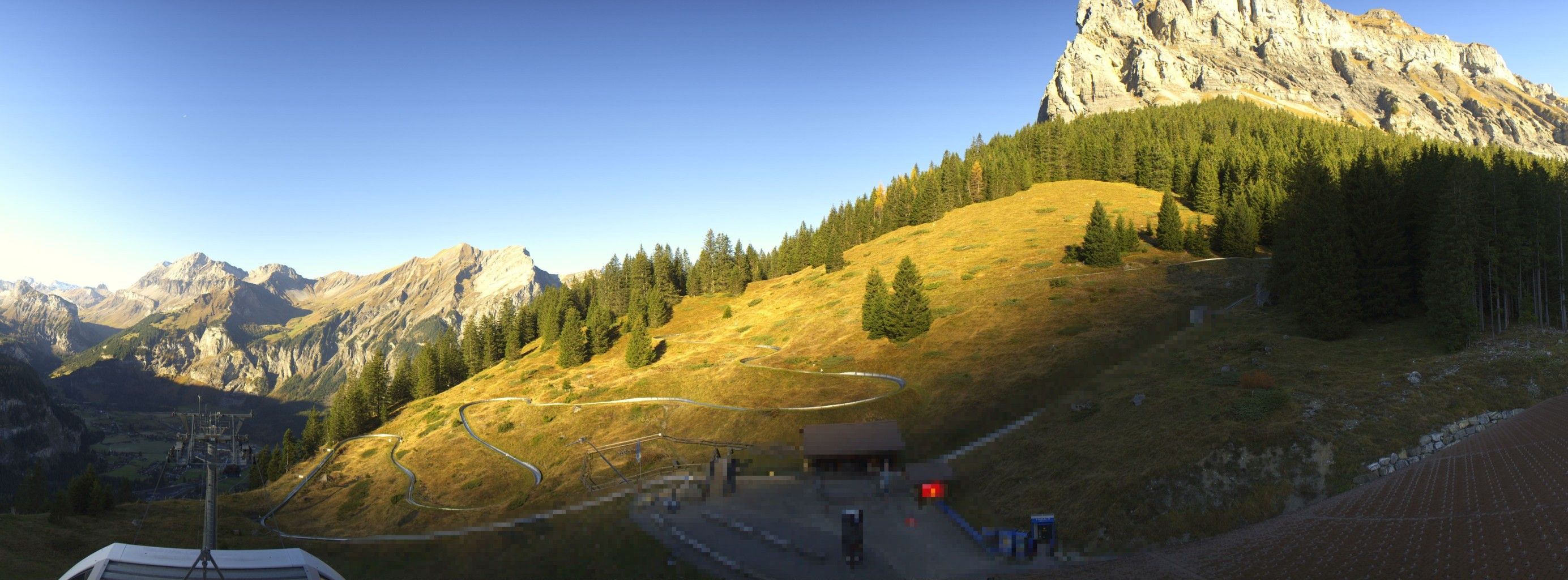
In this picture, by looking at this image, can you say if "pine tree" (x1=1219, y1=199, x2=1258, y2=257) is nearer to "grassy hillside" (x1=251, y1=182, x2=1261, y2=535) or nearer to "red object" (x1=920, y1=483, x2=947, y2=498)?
"grassy hillside" (x1=251, y1=182, x2=1261, y2=535)

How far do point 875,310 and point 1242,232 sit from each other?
51.3 meters

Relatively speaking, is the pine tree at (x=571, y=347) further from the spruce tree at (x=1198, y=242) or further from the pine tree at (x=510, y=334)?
the spruce tree at (x=1198, y=242)

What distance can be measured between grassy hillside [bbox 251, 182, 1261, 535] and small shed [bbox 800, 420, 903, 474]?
2.26 m

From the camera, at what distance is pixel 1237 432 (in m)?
32.0

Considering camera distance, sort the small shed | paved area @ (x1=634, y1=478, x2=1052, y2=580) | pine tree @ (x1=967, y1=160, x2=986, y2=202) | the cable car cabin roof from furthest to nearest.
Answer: pine tree @ (x1=967, y1=160, x2=986, y2=202) → the small shed → paved area @ (x1=634, y1=478, x2=1052, y2=580) → the cable car cabin roof

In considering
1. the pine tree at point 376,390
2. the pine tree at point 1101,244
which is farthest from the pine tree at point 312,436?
the pine tree at point 1101,244

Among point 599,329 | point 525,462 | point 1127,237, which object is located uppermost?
point 1127,237

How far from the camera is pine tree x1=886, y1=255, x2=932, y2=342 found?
2749 inches

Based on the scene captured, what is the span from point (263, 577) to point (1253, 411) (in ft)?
148

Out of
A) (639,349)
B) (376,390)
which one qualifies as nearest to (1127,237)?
(639,349)

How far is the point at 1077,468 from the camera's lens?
34.7 metres

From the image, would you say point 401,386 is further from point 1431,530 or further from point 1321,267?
point 1321,267

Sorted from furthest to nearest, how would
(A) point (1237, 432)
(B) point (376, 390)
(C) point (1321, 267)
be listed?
(B) point (376, 390) < (C) point (1321, 267) < (A) point (1237, 432)

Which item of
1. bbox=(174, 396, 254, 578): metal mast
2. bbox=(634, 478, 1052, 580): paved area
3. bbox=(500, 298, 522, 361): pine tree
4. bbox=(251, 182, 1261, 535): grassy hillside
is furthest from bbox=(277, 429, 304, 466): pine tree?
bbox=(174, 396, 254, 578): metal mast
